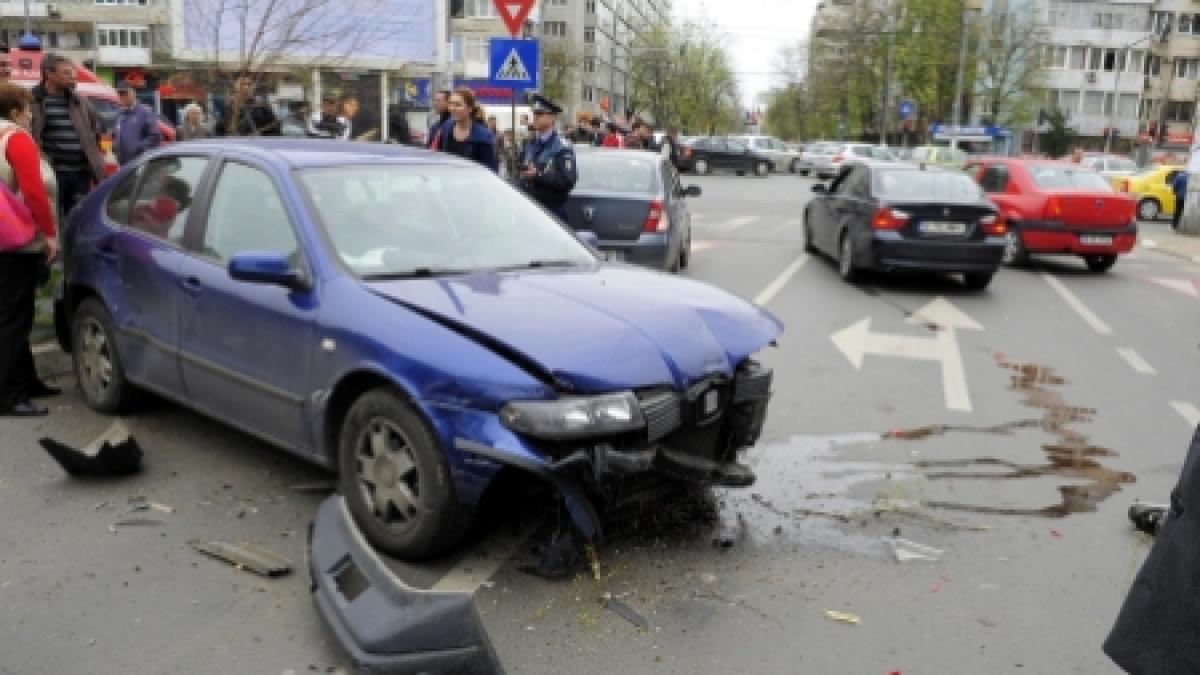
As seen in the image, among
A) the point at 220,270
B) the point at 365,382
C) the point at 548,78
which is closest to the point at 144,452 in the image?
the point at 220,270

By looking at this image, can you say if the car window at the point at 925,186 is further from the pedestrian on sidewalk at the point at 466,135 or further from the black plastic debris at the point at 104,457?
the black plastic debris at the point at 104,457

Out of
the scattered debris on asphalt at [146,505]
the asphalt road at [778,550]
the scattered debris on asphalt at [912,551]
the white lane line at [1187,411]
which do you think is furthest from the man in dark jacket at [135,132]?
the white lane line at [1187,411]

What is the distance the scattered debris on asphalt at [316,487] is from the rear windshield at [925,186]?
9211 millimetres

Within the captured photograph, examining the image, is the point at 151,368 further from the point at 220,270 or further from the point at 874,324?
the point at 874,324

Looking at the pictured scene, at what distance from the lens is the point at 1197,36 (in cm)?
7981

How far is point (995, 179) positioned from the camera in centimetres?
1579

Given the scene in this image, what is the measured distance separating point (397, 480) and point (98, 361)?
2.83 m

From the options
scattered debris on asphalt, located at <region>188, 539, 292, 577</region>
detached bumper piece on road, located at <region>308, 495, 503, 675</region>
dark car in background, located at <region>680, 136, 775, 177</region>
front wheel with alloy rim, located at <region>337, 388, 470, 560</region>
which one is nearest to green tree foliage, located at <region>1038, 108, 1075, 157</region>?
dark car in background, located at <region>680, 136, 775, 177</region>

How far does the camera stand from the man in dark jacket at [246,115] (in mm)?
10391

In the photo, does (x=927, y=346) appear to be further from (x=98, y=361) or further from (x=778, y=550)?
(x=98, y=361)

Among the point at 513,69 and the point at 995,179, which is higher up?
the point at 513,69

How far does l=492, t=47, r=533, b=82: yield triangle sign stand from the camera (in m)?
12.4

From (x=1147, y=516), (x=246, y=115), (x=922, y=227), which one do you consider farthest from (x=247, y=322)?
(x=922, y=227)

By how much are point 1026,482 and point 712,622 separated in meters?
2.59
